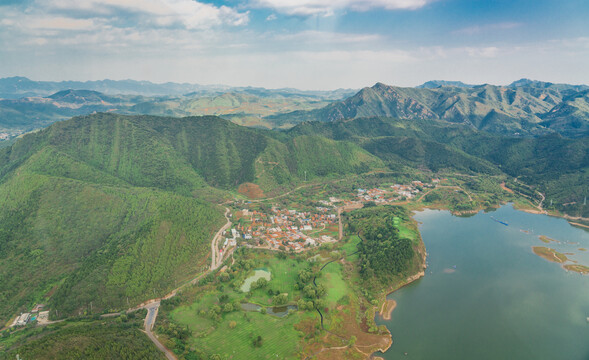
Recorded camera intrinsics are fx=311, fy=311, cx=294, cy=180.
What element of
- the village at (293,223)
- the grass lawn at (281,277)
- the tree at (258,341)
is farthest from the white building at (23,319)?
the tree at (258,341)

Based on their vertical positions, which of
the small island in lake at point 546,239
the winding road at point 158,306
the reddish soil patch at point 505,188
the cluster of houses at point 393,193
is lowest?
the winding road at point 158,306

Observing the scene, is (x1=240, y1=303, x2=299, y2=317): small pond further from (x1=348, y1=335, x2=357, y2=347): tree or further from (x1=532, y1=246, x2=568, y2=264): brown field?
(x1=532, y1=246, x2=568, y2=264): brown field

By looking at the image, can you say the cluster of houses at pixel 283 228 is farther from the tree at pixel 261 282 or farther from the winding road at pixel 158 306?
the tree at pixel 261 282

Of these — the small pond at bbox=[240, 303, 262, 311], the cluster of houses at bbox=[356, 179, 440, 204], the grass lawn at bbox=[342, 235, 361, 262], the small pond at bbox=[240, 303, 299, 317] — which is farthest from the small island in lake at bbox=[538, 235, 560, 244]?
the small pond at bbox=[240, 303, 262, 311]

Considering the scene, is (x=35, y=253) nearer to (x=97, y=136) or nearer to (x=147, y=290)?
(x=147, y=290)

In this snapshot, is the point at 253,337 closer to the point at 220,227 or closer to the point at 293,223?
the point at 220,227

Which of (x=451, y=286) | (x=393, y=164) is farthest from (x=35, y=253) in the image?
(x=393, y=164)
